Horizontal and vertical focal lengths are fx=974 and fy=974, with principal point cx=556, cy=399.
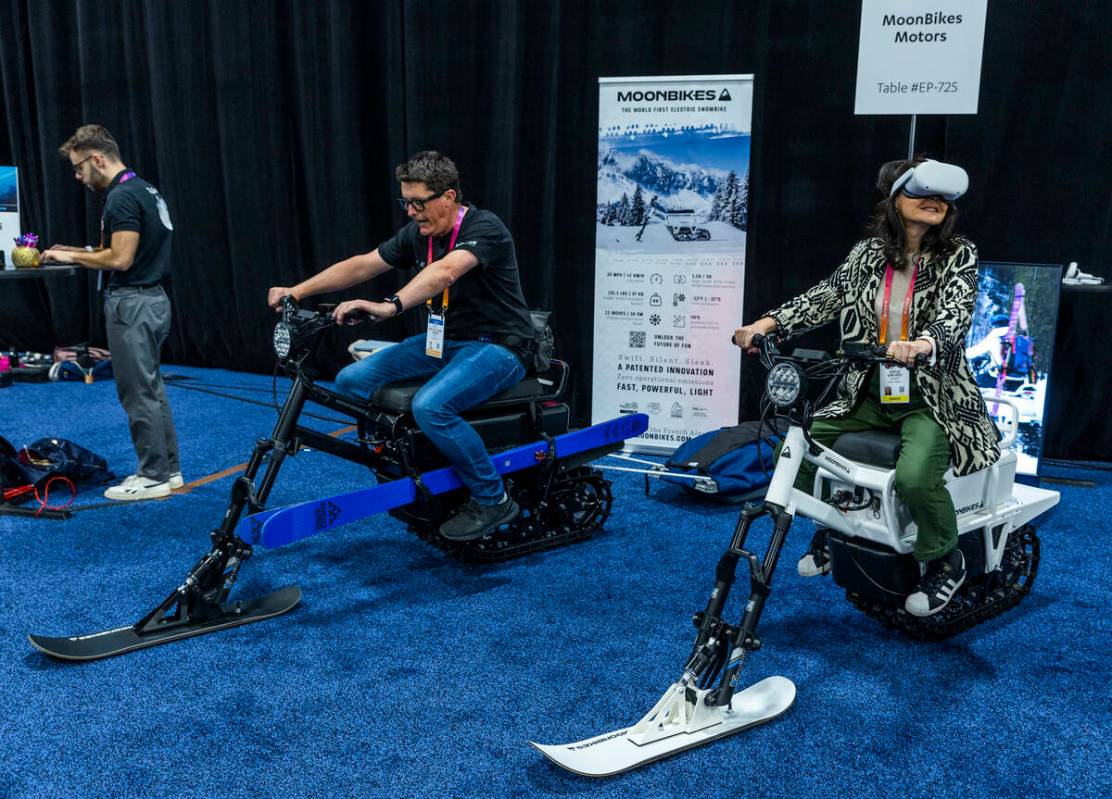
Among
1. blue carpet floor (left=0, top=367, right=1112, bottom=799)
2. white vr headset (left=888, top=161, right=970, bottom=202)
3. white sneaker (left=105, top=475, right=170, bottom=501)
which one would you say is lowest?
blue carpet floor (left=0, top=367, right=1112, bottom=799)

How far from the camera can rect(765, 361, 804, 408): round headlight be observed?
249cm

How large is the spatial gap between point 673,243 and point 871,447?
225cm

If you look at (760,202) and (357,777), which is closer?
(357,777)

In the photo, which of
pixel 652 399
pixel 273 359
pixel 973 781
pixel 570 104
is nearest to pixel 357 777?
pixel 973 781

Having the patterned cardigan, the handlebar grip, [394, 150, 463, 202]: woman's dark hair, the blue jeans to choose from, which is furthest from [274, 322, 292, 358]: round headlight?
the patterned cardigan

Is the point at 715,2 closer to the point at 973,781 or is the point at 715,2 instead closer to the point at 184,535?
the point at 184,535

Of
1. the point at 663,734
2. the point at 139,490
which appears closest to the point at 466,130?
Result: the point at 139,490

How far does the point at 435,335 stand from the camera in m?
3.60

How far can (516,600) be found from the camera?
3404 mm

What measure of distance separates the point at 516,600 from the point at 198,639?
3.43ft

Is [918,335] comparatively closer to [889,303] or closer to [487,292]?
[889,303]

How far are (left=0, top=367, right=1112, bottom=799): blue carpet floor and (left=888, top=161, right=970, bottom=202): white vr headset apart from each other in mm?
1400

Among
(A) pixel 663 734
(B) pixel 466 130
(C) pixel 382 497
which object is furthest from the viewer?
(B) pixel 466 130

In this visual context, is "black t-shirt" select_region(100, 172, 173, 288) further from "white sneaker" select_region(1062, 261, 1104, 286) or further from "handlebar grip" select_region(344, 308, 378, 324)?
"white sneaker" select_region(1062, 261, 1104, 286)
